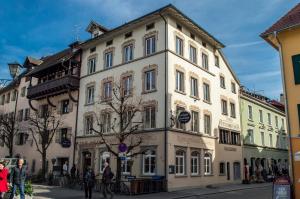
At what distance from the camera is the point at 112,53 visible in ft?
102

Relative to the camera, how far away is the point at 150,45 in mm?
27688

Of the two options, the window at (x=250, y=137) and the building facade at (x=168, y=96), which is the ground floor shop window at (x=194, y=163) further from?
the window at (x=250, y=137)

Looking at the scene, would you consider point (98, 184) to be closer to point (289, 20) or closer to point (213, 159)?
point (213, 159)

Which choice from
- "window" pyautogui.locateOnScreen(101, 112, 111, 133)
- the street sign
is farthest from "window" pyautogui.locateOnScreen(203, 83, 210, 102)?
the street sign

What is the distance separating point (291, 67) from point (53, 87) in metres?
24.2

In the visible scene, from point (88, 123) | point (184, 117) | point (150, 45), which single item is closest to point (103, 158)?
point (88, 123)

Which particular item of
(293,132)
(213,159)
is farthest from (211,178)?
(293,132)

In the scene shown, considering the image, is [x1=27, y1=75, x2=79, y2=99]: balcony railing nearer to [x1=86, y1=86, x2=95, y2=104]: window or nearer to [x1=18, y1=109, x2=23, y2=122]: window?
[x1=86, y1=86, x2=95, y2=104]: window

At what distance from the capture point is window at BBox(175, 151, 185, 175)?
25.3 meters

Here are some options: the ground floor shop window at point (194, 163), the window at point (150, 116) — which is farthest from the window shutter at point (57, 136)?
the ground floor shop window at point (194, 163)

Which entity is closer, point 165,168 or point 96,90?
point 165,168

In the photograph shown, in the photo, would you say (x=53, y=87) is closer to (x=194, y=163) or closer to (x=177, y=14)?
(x=177, y=14)

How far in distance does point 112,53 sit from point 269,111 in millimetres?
25445

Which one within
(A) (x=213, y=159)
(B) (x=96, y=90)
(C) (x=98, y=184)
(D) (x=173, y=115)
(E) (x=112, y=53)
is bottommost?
(C) (x=98, y=184)
